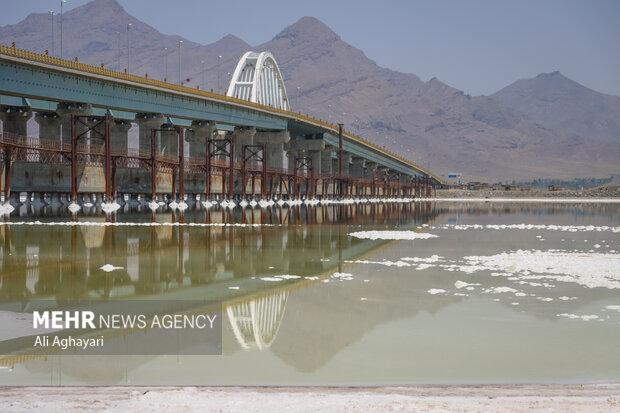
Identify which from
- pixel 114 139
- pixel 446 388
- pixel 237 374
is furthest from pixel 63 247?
pixel 114 139

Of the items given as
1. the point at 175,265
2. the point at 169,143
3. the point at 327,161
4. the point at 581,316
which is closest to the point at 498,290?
the point at 581,316

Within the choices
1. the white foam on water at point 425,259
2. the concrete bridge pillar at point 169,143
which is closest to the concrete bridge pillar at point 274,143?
the concrete bridge pillar at point 169,143

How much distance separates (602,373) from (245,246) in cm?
2440

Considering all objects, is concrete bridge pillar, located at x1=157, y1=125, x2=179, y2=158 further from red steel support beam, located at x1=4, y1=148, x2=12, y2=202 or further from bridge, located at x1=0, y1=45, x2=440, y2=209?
red steel support beam, located at x1=4, y1=148, x2=12, y2=202

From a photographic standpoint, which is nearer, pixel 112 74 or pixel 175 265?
pixel 175 265

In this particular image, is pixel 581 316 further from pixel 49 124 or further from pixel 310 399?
pixel 49 124

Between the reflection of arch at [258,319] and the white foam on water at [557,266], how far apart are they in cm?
936

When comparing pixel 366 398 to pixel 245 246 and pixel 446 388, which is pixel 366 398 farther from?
pixel 245 246

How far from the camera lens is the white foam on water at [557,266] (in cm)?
2472

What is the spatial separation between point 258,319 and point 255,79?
165019mm

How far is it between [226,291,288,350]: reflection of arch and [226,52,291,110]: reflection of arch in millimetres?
155725

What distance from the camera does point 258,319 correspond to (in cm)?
1666

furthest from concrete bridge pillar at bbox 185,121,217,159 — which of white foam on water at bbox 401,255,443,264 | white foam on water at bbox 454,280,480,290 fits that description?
white foam on water at bbox 454,280,480,290

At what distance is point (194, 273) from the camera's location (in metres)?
24.6
